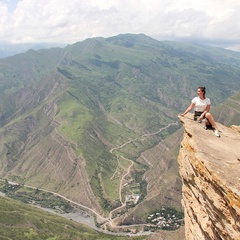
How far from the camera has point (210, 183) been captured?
18375 millimetres

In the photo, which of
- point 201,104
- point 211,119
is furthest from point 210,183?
point 201,104

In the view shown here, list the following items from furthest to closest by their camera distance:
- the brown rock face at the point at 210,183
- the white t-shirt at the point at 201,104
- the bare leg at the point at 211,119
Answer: the white t-shirt at the point at 201,104 → the bare leg at the point at 211,119 → the brown rock face at the point at 210,183

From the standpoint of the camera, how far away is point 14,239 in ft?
570

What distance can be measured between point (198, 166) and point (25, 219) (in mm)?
198927

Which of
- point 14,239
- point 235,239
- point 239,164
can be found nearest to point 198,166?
point 239,164

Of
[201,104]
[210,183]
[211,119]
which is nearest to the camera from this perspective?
[210,183]

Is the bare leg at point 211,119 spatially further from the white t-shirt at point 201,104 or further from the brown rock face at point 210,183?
the white t-shirt at point 201,104

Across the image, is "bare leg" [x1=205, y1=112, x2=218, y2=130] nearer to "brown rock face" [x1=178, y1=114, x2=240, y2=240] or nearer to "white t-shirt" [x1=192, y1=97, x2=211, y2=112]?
"brown rock face" [x1=178, y1=114, x2=240, y2=240]

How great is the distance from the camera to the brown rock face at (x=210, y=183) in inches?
637

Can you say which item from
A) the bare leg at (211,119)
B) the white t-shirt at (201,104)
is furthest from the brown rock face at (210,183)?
the white t-shirt at (201,104)

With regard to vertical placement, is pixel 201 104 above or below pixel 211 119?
above

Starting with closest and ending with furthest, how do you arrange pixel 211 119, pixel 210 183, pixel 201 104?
pixel 210 183
pixel 211 119
pixel 201 104

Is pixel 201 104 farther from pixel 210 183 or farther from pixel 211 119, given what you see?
pixel 210 183

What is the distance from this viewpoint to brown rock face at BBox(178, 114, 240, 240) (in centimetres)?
A: 1619
